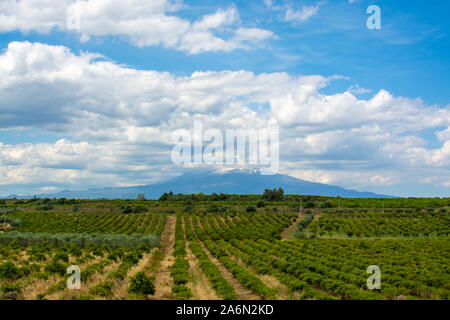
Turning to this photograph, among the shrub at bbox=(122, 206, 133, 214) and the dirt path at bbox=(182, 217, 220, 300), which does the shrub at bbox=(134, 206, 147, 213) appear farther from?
the dirt path at bbox=(182, 217, 220, 300)

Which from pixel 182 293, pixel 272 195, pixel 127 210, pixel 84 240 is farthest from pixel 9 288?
pixel 272 195

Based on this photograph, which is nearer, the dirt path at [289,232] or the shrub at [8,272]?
the shrub at [8,272]

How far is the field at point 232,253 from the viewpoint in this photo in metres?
20.0

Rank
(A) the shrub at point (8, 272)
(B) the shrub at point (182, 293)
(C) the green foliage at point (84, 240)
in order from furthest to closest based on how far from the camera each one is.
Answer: (C) the green foliage at point (84, 240) → (A) the shrub at point (8, 272) → (B) the shrub at point (182, 293)

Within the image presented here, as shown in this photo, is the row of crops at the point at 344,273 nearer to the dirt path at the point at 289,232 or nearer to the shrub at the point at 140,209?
the dirt path at the point at 289,232

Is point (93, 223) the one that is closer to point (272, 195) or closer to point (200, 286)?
point (272, 195)

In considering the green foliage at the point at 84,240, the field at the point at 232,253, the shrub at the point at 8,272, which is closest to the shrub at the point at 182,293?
the field at the point at 232,253

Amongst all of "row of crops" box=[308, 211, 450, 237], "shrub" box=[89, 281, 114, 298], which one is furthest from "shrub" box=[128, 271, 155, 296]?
"row of crops" box=[308, 211, 450, 237]

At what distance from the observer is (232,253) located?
3769 centimetres

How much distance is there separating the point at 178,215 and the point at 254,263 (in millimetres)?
59107

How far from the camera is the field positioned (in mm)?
20031
